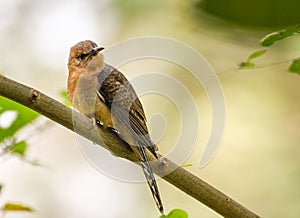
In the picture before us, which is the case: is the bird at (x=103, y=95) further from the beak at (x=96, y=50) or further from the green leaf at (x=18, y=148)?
the green leaf at (x=18, y=148)

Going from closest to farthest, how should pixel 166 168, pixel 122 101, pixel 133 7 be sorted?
pixel 166 168 → pixel 122 101 → pixel 133 7

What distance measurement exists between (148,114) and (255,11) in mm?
3665

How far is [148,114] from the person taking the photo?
405cm

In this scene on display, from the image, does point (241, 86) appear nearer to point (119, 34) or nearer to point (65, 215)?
point (119, 34)

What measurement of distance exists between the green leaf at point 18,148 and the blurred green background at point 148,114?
2.46 m

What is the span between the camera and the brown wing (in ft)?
4.21

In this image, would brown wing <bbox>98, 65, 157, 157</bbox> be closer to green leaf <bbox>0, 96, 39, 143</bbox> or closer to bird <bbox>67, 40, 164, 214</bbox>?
bird <bbox>67, 40, 164, 214</bbox>

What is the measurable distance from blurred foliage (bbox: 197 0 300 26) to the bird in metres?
0.75

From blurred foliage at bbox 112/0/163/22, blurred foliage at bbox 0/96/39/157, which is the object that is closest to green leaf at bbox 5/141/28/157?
blurred foliage at bbox 0/96/39/157

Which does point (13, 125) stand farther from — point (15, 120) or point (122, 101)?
point (122, 101)

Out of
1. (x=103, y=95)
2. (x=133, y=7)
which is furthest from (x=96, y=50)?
(x=133, y=7)

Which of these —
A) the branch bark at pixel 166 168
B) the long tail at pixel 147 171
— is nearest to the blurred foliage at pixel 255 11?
the branch bark at pixel 166 168

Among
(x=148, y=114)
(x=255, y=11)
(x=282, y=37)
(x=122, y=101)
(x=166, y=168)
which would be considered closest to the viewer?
(x=255, y=11)

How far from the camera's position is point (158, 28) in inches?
195
